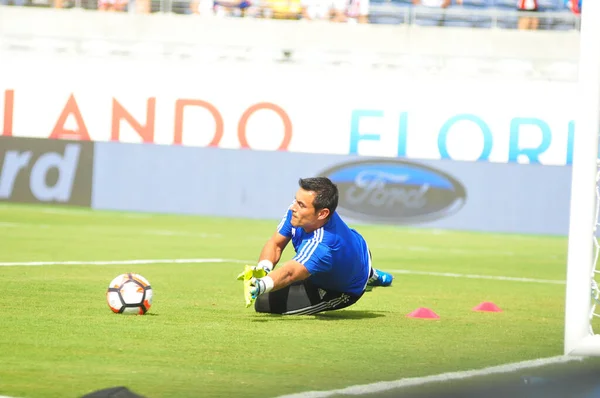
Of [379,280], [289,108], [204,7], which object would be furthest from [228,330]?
[204,7]

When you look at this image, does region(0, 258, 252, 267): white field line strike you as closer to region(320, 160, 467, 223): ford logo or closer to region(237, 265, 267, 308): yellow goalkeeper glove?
region(237, 265, 267, 308): yellow goalkeeper glove

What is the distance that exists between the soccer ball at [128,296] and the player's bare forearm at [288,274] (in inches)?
47.1

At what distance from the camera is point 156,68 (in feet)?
103

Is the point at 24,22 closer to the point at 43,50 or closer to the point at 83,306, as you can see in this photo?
the point at 43,50

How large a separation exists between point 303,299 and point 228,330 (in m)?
1.15

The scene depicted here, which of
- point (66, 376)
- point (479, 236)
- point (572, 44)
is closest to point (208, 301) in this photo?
point (66, 376)

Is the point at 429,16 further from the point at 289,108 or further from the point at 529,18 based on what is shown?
the point at 289,108

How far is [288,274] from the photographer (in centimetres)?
888

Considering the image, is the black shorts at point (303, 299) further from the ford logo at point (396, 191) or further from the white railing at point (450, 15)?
the white railing at point (450, 15)

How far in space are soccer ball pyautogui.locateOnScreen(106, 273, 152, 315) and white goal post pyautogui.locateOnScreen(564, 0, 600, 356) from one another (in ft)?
11.1

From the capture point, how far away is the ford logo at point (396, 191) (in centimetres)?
2575

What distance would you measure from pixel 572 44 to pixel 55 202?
48.3 ft

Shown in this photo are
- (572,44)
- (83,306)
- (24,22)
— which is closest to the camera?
(83,306)

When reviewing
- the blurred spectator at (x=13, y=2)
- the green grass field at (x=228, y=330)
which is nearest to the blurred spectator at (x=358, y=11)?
the blurred spectator at (x=13, y=2)
